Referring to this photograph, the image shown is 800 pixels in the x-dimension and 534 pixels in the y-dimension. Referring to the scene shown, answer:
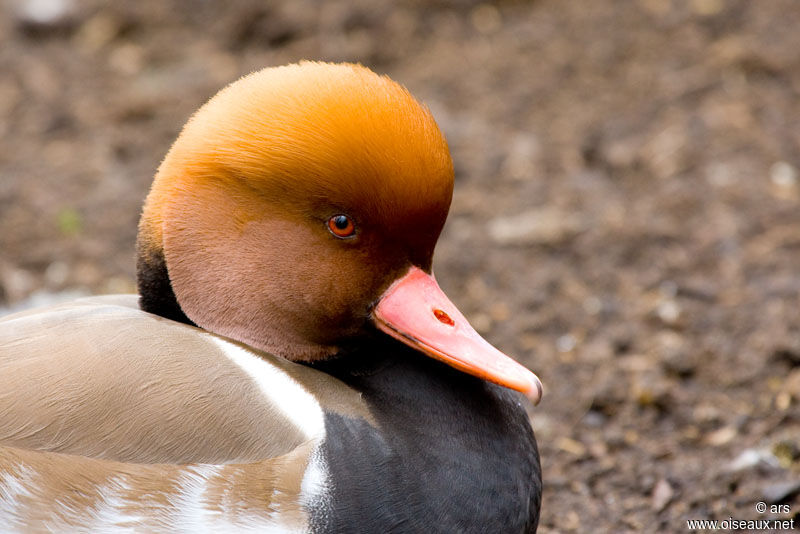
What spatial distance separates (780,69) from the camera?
4.75 m

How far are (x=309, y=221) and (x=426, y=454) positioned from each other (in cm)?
56

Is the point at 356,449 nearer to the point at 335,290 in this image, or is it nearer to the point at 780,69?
the point at 335,290

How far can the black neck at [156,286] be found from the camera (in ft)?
7.73

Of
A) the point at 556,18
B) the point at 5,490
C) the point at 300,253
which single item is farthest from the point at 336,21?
the point at 5,490

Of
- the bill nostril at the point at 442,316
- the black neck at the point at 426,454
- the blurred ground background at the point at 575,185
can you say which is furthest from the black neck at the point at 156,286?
the blurred ground background at the point at 575,185

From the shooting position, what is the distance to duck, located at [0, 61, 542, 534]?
82.0 inches

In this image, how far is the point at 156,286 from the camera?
7.82ft

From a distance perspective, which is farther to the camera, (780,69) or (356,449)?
(780,69)

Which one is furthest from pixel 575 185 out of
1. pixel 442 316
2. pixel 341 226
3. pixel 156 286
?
pixel 156 286

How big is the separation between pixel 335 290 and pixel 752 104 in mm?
2978

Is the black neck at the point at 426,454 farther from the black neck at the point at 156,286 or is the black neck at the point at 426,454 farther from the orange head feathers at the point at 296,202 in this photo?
the black neck at the point at 156,286

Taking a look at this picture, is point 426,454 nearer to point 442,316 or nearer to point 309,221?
point 442,316

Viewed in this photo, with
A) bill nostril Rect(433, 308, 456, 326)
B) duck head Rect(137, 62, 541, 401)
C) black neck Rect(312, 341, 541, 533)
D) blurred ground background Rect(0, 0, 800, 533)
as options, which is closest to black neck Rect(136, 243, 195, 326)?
duck head Rect(137, 62, 541, 401)

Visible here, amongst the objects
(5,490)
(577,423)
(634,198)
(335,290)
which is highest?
(335,290)
